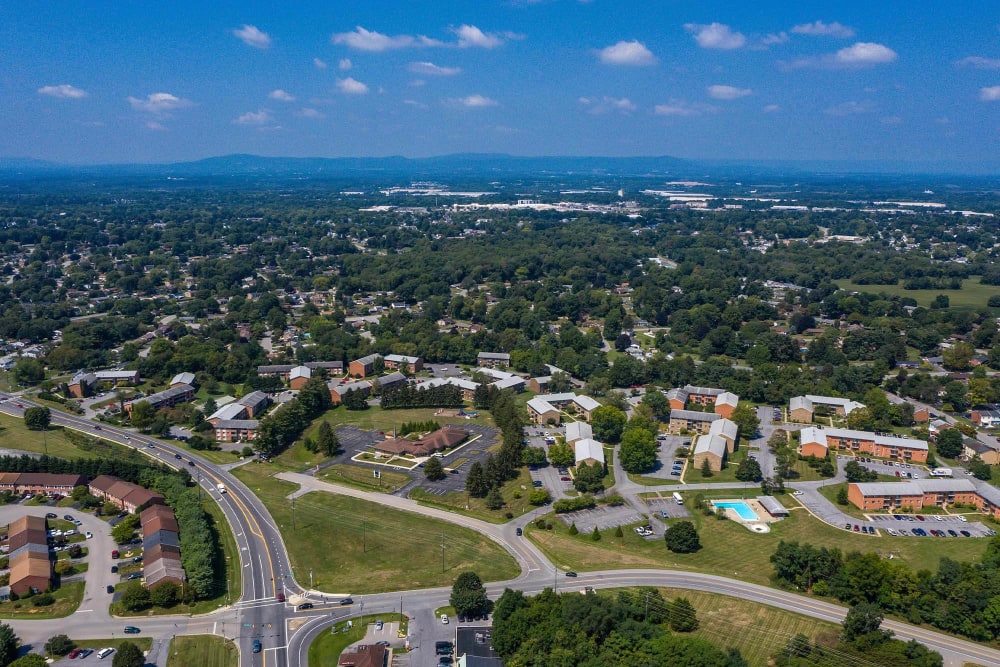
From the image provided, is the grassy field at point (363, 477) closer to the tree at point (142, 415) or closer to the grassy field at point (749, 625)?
the tree at point (142, 415)

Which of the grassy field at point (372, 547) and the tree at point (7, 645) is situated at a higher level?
the tree at point (7, 645)

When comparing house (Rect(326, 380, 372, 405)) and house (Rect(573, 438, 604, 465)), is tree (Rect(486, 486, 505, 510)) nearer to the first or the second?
house (Rect(573, 438, 604, 465))

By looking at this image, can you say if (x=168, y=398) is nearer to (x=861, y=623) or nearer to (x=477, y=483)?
(x=477, y=483)

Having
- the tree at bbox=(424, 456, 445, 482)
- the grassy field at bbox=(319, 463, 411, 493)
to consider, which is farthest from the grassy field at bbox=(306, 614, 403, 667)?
the tree at bbox=(424, 456, 445, 482)

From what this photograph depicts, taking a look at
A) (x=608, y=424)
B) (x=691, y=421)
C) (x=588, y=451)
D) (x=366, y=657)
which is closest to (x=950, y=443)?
(x=691, y=421)

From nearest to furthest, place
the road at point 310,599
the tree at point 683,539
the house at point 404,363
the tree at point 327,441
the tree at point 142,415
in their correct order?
the road at point 310,599, the tree at point 683,539, the tree at point 327,441, the tree at point 142,415, the house at point 404,363

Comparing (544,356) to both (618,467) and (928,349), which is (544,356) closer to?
(618,467)

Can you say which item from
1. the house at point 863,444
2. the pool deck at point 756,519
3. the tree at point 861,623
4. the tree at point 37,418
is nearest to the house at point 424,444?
the pool deck at point 756,519

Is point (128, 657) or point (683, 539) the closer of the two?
point (128, 657)
